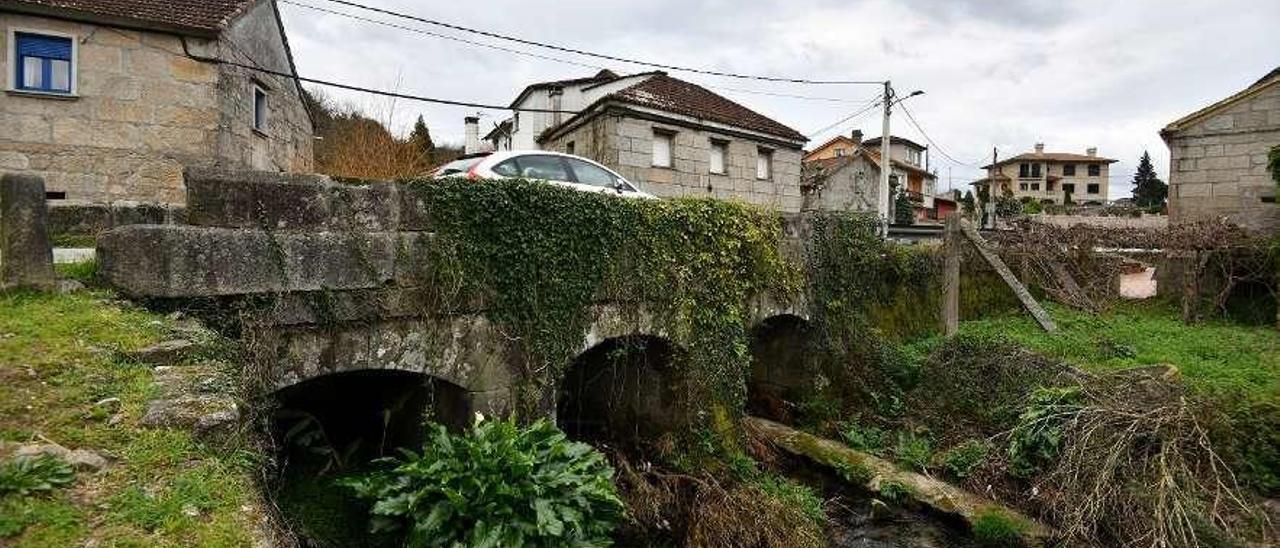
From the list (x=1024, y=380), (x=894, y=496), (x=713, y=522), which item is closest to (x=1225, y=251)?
(x=1024, y=380)

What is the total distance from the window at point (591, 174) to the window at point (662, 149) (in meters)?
6.89

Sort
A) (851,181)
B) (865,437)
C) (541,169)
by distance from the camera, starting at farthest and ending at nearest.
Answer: (851,181) < (865,437) < (541,169)

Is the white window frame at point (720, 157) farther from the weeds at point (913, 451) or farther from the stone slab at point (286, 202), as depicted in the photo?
the stone slab at point (286, 202)

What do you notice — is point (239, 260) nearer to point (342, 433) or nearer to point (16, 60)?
point (342, 433)

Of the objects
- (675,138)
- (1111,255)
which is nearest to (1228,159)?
(1111,255)

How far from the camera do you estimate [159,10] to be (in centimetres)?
1120

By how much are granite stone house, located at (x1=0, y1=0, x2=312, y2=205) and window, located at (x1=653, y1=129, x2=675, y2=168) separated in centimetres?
885

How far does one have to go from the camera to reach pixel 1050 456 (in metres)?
7.31

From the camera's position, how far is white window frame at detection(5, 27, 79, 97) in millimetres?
10195

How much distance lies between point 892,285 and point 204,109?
12.1 metres

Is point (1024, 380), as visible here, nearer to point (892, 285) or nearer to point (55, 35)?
point (892, 285)

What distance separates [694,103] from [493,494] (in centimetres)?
1504

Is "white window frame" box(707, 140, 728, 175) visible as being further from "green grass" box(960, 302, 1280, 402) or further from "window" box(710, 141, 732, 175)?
"green grass" box(960, 302, 1280, 402)

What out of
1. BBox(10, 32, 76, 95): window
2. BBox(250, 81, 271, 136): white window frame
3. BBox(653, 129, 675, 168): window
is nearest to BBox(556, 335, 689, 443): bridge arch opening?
BBox(653, 129, 675, 168): window
